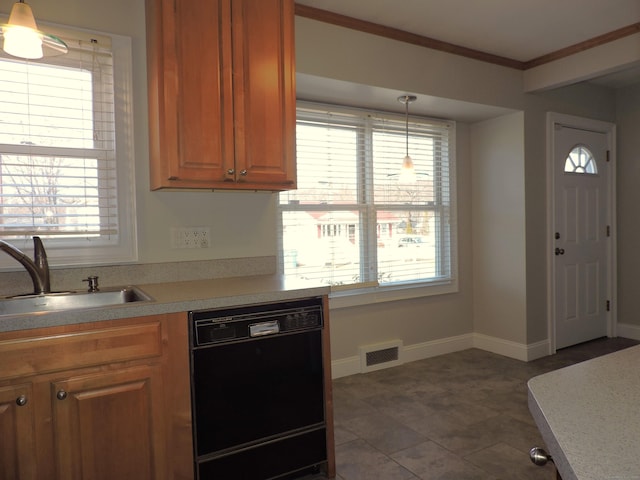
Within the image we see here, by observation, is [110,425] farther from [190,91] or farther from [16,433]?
[190,91]

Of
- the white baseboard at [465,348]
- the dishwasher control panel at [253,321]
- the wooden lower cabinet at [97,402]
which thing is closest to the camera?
the wooden lower cabinet at [97,402]

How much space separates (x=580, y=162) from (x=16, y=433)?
181 inches

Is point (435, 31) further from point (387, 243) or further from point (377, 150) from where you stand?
point (387, 243)

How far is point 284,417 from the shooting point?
2.04 m

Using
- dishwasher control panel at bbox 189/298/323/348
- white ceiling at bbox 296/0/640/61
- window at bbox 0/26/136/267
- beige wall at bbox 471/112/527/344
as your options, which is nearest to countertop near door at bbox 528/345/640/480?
dishwasher control panel at bbox 189/298/323/348

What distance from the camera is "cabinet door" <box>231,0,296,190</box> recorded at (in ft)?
7.39

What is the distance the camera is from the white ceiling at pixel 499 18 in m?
2.72

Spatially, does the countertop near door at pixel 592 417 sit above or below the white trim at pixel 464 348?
above

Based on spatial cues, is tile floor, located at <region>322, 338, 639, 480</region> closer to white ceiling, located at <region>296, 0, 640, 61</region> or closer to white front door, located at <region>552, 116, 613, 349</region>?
white front door, located at <region>552, 116, 613, 349</region>

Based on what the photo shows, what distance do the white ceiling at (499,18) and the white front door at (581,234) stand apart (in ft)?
3.45

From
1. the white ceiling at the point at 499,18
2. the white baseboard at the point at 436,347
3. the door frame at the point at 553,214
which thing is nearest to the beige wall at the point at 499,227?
the white baseboard at the point at 436,347

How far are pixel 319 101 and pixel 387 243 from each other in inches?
50.4

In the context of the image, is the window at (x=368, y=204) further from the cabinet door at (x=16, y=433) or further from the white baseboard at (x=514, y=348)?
the cabinet door at (x=16, y=433)

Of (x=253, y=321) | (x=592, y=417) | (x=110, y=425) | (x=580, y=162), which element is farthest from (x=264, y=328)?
(x=580, y=162)
